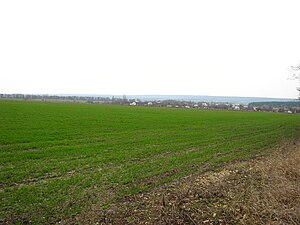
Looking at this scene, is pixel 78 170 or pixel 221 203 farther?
pixel 78 170

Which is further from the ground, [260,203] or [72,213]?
[260,203]

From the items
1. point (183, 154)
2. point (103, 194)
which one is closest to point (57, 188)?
point (103, 194)

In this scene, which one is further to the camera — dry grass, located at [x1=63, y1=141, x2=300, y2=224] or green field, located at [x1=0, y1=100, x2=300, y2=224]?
green field, located at [x1=0, y1=100, x2=300, y2=224]

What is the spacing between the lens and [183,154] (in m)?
15.7

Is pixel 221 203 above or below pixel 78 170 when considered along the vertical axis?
above

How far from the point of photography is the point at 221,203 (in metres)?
7.21

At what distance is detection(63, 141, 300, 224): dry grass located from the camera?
6.13 metres

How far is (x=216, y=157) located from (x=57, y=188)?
9.81 m

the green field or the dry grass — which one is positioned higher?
the dry grass

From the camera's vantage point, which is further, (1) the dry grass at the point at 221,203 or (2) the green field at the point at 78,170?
(2) the green field at the point at 78,170

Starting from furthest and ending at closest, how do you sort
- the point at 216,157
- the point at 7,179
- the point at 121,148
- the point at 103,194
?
the point at 121,148
the point at 216,157
the point at 7,179
the point at 103,194

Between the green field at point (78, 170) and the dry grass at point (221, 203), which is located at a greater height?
the dry grass at point (221, 203)

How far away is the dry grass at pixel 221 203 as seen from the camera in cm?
613

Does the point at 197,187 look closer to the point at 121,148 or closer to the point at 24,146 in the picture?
the point at 121,148
